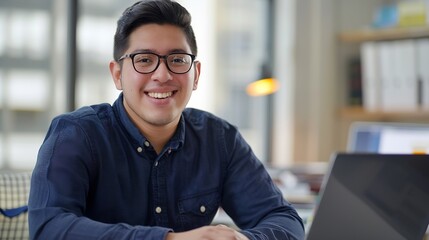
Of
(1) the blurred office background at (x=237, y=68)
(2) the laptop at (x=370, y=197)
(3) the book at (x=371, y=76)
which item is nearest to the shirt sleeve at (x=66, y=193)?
(2) the laptop at (x=370, y=197)

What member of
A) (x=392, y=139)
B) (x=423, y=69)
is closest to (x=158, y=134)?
(x=392, y=139)

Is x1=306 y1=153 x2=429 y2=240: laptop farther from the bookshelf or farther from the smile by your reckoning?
the bookshelf

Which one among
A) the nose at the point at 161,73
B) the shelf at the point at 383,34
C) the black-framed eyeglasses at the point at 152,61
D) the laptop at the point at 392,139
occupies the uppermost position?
the shelf at the point at 383,34

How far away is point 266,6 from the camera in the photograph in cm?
419

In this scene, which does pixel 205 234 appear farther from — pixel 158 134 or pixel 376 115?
pixel 376 115

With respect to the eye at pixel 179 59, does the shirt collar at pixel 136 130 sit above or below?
below

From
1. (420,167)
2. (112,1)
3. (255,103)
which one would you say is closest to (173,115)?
(420,167)

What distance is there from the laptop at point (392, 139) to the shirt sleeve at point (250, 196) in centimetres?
135

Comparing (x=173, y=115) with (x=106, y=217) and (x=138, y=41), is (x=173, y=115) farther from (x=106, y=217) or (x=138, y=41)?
(x=106, y=217)

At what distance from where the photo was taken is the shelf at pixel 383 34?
3680 millimetres

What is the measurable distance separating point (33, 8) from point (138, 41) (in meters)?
1.70

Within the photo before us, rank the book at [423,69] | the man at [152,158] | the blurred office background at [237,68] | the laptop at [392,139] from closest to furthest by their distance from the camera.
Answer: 1. the man at [152,158]
2. the laptop at [392,139]
3. the blurred office background at [237,68]
4. the book at [423,69]

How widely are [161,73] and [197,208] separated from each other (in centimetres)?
40

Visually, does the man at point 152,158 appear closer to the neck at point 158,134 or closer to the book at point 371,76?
the neck at point 158,134
